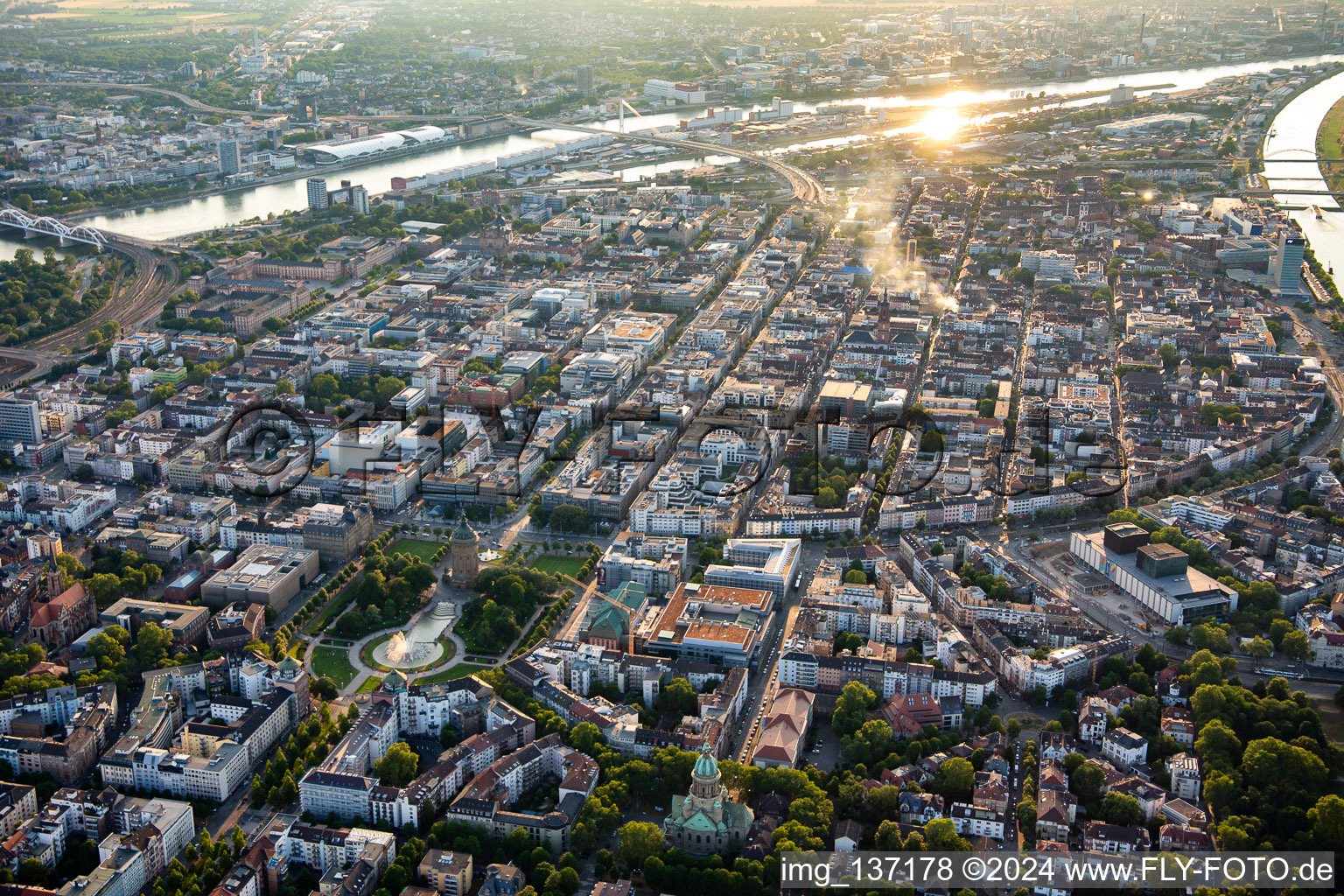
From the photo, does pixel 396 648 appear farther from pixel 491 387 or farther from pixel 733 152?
pixel 733 152

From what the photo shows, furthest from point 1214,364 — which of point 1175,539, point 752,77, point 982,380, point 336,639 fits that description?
point 752,77

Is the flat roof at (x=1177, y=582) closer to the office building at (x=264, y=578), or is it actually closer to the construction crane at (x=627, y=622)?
the construction crane at (x=627, y=622)

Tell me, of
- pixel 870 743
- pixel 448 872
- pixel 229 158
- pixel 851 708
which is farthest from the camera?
pixel 229 158

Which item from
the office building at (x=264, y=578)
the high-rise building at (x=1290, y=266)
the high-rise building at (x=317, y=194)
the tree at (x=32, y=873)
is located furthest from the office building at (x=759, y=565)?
the high-rise building at (x=317, y=194)

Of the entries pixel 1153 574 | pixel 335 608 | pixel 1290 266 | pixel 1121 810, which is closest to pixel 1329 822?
pixel 1121 810

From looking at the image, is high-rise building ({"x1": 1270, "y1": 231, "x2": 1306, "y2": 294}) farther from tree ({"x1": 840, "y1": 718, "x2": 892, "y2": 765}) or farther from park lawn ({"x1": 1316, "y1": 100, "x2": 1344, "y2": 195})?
tree ({"x1": 840, "y1": 718, "x2": 892, "y2": 765})

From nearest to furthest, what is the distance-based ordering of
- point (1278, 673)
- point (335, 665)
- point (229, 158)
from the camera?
point (1278, 673), point (335, 665), point (229, 158)
